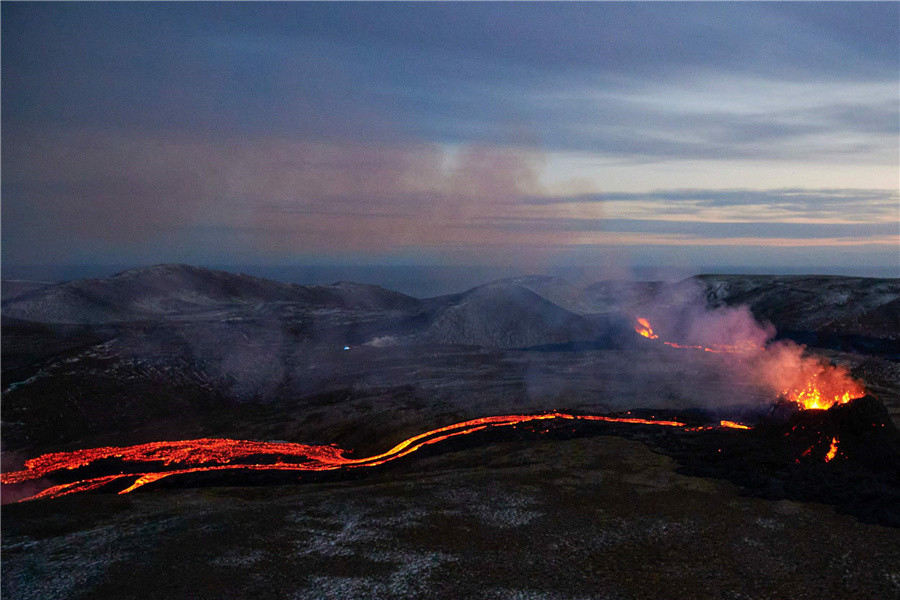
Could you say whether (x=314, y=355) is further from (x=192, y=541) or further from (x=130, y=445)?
(x=192, y=541)

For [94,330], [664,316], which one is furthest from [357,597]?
[664,316]

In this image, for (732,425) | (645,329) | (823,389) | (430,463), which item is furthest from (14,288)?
(823,389)

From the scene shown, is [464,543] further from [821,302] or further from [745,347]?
[821,302]

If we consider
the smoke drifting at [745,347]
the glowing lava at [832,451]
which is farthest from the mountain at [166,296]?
the glowing lava at [832,451]

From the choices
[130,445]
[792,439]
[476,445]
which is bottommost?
[130,445]

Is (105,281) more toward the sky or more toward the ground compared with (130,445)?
more toward the sky

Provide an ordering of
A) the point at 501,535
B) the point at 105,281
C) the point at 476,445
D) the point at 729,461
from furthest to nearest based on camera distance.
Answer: the point at 105,281 < the point at 476,445 < the point at 729,461 < the point at 501,535
